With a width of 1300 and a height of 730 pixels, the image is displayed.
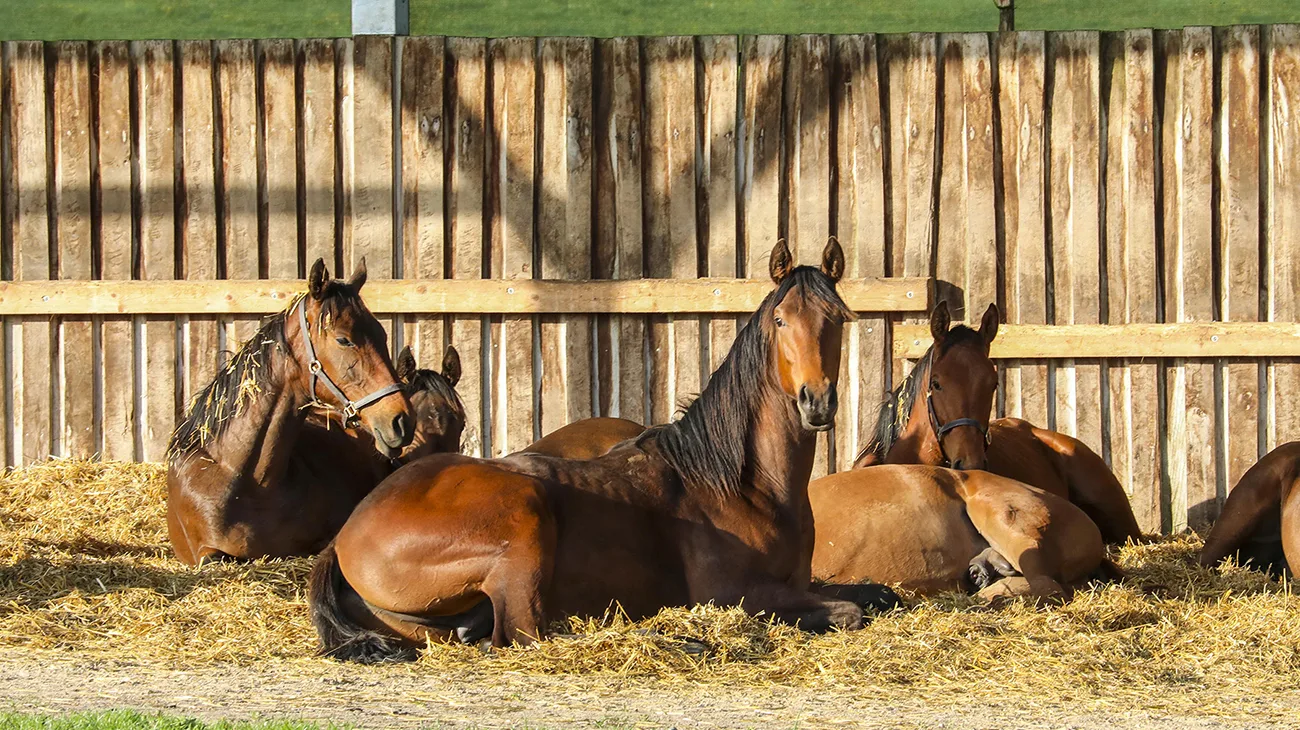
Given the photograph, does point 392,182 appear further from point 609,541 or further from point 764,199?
point 609,541

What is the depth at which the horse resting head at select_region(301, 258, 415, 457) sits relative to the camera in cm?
684

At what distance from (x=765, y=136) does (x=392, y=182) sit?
8.31 feet

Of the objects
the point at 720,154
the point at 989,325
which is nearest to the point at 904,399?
the point at 989,325

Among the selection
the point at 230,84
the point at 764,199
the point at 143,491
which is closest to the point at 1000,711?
the point at 764,199

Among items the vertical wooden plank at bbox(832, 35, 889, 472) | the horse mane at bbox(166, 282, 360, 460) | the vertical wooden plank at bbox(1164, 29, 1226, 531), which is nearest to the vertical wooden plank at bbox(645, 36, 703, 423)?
the vertical wooden plank at bbox(832, 35, 889, 472)

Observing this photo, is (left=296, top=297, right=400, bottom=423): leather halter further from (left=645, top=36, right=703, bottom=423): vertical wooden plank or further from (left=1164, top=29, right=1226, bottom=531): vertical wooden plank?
(left=1164, top=29, right=1226, bottom=531): vertical wooden plank

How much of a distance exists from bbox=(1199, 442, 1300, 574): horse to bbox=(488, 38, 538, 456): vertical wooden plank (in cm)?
425

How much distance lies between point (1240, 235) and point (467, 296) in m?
5.12

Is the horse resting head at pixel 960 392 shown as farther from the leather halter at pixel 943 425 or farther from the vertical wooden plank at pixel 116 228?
the vertical wooden plank at pixel 116 228

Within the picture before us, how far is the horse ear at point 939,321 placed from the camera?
7996 millimetres

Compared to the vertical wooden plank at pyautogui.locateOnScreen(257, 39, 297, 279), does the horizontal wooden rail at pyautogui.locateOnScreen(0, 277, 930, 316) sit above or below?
below

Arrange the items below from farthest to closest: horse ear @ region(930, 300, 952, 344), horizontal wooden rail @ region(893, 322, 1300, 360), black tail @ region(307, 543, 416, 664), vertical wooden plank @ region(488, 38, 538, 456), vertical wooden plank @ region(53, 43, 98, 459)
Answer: vertical wooden plank @ region(53, 43, 98, 459) < vertical wooden plank @ region(488, 38, 538, 456) < horizontal wooden rail @ region(893, 322, 1300, 360) < horse ear @ region(930, 300, 952, 344) < black tail @ region(307, 543, 416, 664)

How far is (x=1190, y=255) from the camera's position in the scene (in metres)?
9.57

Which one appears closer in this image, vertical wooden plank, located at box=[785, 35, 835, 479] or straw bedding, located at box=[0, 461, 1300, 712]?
straw bedding, located at box=[0, 461, 1300, 712]
